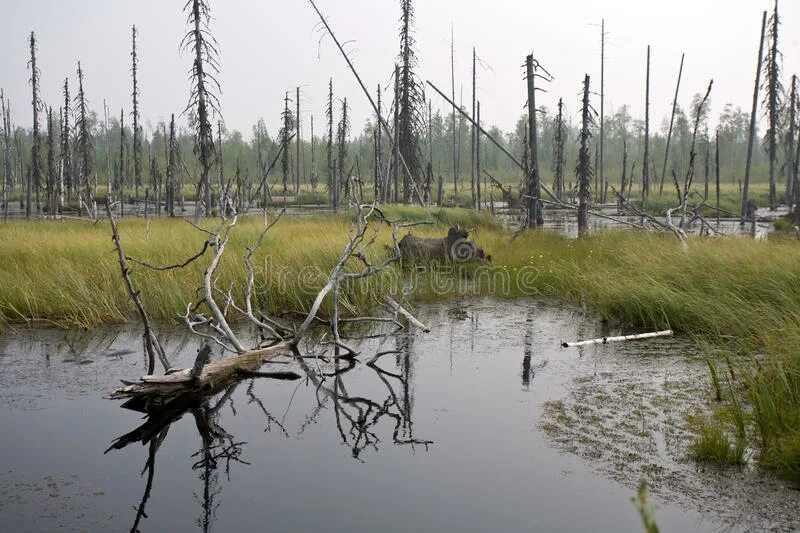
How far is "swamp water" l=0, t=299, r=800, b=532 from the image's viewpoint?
4281 mm

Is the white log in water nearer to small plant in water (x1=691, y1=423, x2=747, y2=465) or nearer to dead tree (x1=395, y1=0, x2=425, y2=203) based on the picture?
small plant in water (x1=691, y1=423, x2=747, y2=465)

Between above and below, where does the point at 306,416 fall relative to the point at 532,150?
below

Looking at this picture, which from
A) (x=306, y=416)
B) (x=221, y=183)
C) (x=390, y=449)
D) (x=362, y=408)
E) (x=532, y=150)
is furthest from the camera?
(x=221, y=183)

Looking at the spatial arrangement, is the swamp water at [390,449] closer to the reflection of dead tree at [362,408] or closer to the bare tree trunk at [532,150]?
the reflection of dead tree at [362,408]

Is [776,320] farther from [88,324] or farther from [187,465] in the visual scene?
[88,324]

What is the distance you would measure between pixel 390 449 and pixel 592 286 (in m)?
5.91

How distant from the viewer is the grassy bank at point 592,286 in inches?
220

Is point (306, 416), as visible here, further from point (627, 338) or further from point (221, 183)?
point (221, 183)

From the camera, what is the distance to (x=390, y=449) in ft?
17.6

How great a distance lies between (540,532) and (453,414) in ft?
6.63

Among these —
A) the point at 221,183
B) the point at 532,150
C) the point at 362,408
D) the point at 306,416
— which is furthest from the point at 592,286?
the point at 221,183

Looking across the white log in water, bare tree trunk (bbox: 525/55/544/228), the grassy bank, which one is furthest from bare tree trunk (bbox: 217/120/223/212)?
bare tree trunk (bbox: 525/55/544/228)

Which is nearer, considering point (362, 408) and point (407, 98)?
point (362, 408)

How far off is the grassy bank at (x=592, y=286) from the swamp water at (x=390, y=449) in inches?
20.1
